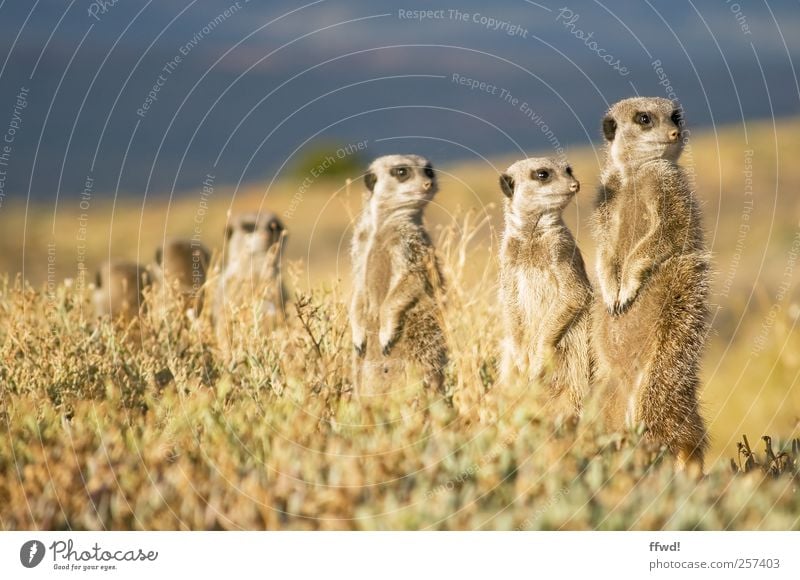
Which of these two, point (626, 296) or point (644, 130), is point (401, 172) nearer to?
point (644, 130)

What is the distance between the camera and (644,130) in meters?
4.83

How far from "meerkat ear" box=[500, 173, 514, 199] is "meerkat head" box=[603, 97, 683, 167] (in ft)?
1.60

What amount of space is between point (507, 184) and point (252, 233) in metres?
3.45

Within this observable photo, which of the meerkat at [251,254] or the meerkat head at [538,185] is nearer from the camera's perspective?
the meerkat head at [538,185]

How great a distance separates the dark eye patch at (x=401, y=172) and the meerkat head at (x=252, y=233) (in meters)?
2.44

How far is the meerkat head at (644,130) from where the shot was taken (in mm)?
4805

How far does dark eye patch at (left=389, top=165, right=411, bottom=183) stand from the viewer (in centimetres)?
561

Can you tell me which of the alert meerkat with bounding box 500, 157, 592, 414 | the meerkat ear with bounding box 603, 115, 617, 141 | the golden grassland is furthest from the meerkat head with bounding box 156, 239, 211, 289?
the meerkat ear with bounding box 603, 115, 617, 141

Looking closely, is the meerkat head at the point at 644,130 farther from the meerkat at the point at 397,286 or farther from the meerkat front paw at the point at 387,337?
the meerkat front paw at the point at 387,337

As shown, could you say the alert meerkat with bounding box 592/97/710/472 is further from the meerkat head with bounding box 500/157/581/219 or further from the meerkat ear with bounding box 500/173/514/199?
the meerkat ear with bounding box 500/173/514/199

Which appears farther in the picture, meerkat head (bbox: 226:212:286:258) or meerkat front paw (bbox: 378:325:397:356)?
meerkat head (bbox: 226:212:286:258)

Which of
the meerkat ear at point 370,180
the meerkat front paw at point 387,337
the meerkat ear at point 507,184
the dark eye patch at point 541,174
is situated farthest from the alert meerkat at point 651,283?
the meerkat ear at point 370,180
